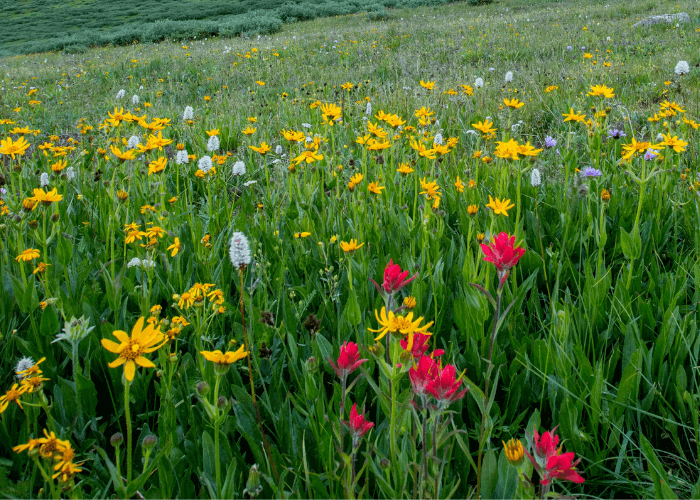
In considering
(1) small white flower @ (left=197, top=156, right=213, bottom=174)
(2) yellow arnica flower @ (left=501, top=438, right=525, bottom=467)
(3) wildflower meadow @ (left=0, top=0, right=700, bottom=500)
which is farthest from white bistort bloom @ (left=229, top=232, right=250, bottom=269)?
(1) small white flower @ (left=197, top=156, right=213, bottom=174)

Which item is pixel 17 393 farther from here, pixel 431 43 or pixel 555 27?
pixel 555 27

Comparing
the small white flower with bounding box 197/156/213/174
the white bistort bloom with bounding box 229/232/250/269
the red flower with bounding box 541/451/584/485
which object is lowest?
the red flower with bounding box 541/451/584/485

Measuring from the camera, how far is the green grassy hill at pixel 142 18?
728 inches

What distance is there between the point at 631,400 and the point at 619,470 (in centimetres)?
19

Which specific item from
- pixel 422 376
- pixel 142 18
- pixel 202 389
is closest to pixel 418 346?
pixel 422 376

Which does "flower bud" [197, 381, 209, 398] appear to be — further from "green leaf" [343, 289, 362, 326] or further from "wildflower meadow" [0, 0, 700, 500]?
"green leaf" [343, 289, 362, 326]

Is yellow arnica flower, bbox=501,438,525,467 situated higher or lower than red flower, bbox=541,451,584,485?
lower

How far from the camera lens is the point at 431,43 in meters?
8.86

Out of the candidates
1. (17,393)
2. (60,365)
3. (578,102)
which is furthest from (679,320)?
(578,102)

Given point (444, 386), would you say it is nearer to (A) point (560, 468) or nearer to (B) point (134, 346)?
(A) point (560, 468)

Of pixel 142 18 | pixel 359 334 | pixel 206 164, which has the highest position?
pixel 142 18

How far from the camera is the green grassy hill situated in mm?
18484

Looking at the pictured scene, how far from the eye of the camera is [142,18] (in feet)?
94.9

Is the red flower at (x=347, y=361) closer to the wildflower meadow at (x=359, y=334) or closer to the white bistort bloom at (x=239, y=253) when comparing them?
the wildflower meadow at (x=359, y=334)
